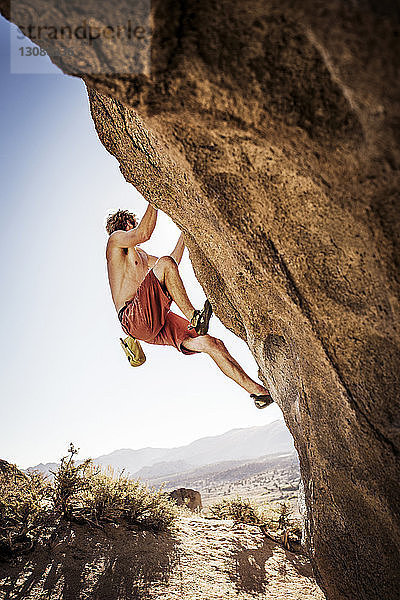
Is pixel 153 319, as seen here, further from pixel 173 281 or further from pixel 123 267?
pixel 123 267

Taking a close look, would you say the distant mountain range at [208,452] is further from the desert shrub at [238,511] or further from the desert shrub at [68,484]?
the desert shrub at [68,484]

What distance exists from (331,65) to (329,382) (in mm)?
1593

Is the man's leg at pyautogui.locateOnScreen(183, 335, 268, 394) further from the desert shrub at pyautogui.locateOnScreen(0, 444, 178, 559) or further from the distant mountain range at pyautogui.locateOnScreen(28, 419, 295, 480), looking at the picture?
the distant mountain range at pyautogui.locateOnScreen(28, 419, 295, 480)

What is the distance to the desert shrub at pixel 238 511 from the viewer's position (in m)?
6.55

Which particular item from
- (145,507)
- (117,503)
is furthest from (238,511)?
(117,503)

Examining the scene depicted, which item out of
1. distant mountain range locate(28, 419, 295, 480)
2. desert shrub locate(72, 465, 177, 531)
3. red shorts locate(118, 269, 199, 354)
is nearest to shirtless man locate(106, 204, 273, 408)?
red shorts locate(118, 269, 199, 354)

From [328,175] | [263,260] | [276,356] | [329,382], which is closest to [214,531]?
[276,356]

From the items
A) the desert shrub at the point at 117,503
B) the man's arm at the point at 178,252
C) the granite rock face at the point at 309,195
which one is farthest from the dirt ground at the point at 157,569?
the man's arm at the point at 178,252

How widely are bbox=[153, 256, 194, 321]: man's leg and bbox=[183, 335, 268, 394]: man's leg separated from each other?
0.35m

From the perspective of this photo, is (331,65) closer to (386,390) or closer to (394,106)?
(394,106)

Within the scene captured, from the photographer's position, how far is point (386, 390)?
188 cm

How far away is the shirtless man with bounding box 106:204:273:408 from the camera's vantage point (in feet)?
13.9

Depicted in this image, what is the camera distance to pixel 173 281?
4352 millimetres

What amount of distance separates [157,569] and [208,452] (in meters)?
110
